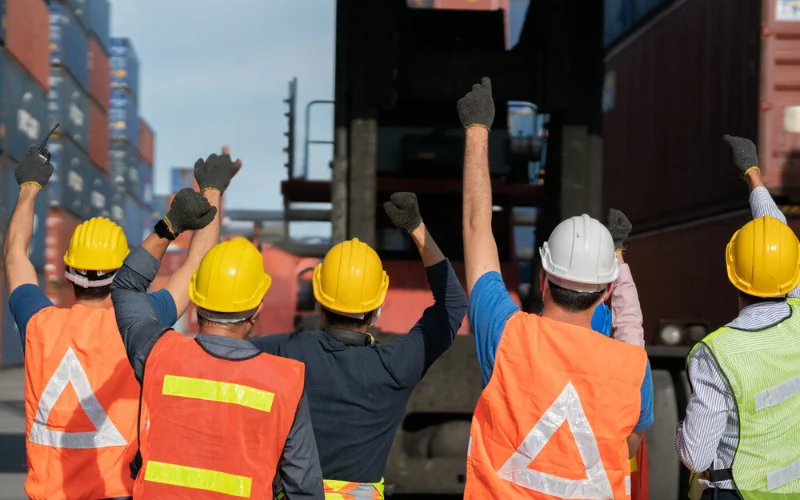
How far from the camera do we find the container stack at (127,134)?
49469 mm

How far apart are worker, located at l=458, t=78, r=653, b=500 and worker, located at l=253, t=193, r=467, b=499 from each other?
1.14 ft

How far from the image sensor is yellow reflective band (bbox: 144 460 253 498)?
99.0 inches

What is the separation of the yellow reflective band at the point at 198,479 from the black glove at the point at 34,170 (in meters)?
1.51

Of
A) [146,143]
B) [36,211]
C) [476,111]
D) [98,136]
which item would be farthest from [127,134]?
[476,111]

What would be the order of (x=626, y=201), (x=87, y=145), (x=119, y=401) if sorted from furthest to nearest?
1. (x=87, y=145)
2. (x=626, y=201)
3. (x=119, y=401)

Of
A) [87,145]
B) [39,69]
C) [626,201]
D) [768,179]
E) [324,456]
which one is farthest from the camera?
[87,145]

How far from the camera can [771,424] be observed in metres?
Result: 2.94

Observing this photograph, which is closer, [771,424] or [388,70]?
[771,424]

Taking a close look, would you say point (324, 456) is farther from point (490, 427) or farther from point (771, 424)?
point (771, 424)

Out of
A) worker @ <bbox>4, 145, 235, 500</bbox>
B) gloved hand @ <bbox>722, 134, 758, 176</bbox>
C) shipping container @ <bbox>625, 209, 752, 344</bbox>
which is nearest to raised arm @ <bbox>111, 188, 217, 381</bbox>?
worker @ <bbox>4, 145, 235, 500</bbox>

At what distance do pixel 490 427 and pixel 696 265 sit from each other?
6.91m

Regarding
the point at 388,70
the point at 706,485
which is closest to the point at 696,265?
the point at 388,70

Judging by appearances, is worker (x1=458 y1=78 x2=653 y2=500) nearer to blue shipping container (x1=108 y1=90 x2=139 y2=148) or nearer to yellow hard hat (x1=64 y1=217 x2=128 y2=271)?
yellow hard hat (x1=64 y1=217 x2=128 y2=271)

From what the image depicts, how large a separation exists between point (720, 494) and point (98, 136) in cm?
3605
